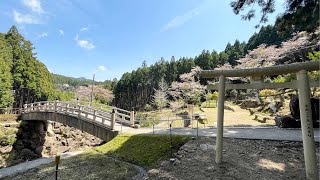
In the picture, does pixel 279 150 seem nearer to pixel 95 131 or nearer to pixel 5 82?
pixel 95 131

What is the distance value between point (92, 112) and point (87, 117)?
167 cm

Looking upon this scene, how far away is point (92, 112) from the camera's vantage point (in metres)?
15.7

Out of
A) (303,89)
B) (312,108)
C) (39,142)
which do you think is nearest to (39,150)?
(39,142)

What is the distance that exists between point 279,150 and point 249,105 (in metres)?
21.3

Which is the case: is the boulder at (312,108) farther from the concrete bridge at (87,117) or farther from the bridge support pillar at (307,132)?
the concrete bridge at (87,117)

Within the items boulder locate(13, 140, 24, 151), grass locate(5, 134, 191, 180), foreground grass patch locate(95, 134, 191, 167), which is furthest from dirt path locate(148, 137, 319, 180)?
boulder locate(13, 140, 24, 151)

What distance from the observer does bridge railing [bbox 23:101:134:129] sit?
12966 millimetres

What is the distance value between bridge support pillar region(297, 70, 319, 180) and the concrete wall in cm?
866

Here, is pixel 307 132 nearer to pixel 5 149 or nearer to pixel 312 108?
pixel 312 108

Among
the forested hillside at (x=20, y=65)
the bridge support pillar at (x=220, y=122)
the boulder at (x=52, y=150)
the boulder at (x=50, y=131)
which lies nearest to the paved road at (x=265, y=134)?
the bridge support pillar at (x=220, y=122)

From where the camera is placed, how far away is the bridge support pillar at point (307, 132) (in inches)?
201

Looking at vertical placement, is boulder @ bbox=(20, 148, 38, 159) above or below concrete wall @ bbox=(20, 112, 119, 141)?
below

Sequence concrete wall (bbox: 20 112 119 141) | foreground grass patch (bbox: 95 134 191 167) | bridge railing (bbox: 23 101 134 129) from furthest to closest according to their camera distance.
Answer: bridge railing (bbox: 23 101 134 129), concrete wall (bbox: 20 112 119 141), foreground grass patch (bbox: 95 134 191 167)

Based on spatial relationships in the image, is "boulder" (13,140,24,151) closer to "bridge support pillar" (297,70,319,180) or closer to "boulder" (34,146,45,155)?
"boulder" (34,146,45,155)
